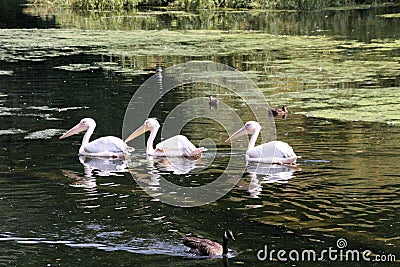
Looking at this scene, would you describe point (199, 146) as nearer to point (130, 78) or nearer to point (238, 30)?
point (130, 78)

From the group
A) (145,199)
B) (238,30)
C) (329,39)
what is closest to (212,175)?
(145,199)

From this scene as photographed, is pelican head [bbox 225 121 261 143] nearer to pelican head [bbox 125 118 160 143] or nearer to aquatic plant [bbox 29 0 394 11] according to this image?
pelican head [bbox 125 118 160 143]

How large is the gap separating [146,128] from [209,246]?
5055 millimetres

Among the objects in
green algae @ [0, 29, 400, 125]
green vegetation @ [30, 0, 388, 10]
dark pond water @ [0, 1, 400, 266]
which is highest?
green vegetation @ [30, 0, 388, 10]

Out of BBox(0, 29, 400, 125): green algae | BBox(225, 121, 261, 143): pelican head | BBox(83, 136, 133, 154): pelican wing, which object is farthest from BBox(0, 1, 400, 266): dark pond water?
BBox(225, 121, 261, 143): pelican head

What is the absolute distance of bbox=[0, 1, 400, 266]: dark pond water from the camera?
716 centimetres

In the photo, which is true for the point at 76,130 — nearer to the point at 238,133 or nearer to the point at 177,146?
the point at 177,146

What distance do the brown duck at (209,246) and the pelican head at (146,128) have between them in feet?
15.7

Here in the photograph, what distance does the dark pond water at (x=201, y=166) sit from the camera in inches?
282

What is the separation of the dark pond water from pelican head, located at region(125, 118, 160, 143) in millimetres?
205

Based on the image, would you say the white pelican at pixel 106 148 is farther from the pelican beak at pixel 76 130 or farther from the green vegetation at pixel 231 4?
the green vegetation at pixel 231 4

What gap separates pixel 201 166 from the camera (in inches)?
402

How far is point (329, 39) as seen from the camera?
900 inches

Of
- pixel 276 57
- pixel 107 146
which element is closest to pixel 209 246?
pixel 107 146
